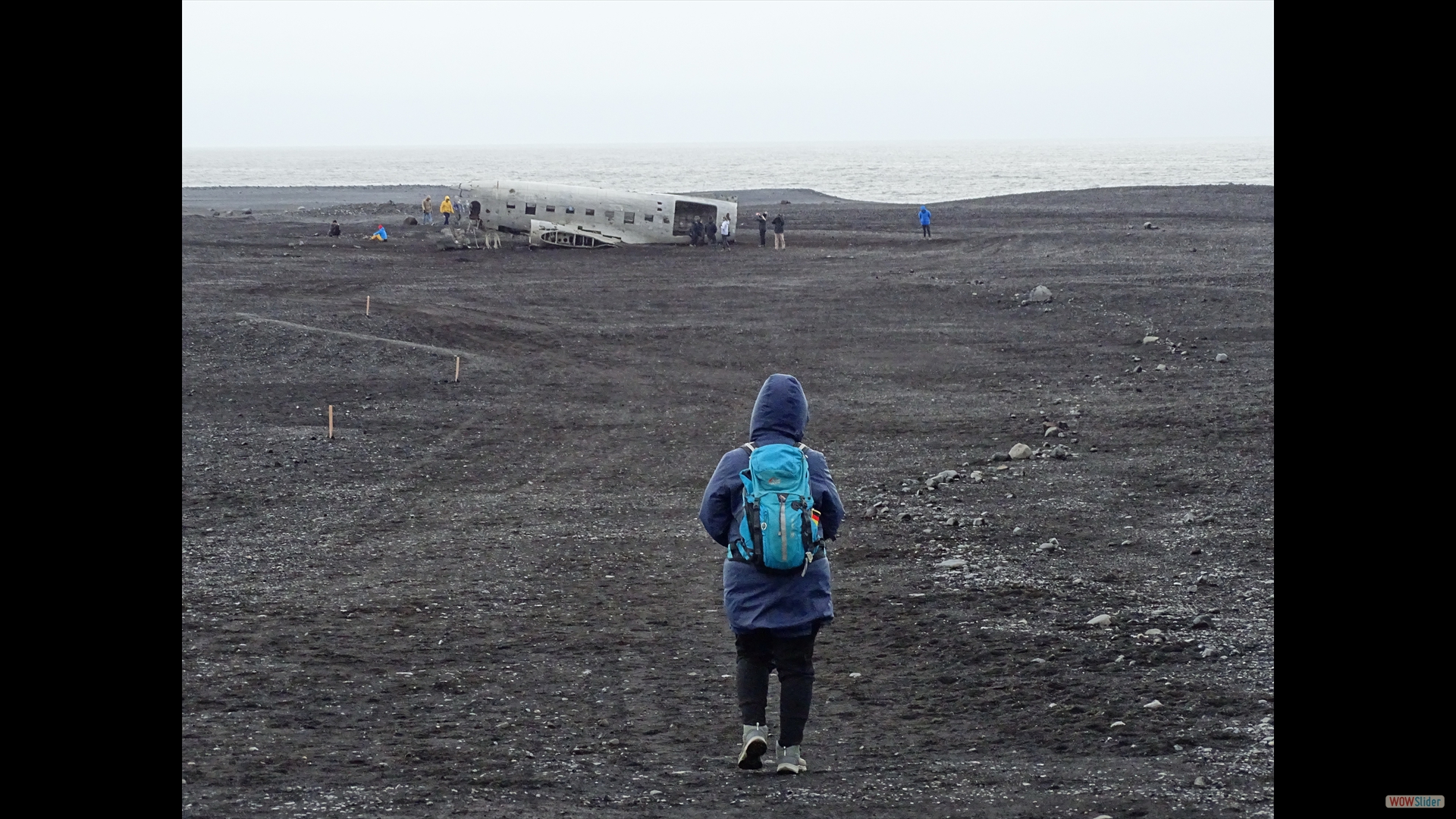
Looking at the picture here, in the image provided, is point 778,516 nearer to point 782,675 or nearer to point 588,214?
point 782,675

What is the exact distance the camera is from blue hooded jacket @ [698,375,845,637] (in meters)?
6.02

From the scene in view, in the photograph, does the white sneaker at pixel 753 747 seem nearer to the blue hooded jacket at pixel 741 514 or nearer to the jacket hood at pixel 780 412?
the blue hooded jacket at pixel 741 514

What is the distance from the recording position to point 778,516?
5.93m

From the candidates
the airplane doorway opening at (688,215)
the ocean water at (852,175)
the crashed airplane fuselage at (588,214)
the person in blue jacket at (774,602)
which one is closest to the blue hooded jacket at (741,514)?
the person in blue jacket at (774,602)

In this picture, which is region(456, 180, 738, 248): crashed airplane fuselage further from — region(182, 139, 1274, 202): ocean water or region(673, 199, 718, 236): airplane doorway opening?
region(182, 139, 1274, 202): ocean water

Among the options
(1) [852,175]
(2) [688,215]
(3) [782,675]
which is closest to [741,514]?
(3) [782,675]

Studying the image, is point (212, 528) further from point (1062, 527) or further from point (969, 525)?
point (1062, 527)

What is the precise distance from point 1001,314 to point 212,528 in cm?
1889

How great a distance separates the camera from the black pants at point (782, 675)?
19.9 ft

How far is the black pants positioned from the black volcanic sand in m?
0.27

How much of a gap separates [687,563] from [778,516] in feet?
17.0

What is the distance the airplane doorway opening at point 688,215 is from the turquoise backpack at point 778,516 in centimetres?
3951

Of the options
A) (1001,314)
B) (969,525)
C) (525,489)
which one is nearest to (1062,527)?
(969,525)
